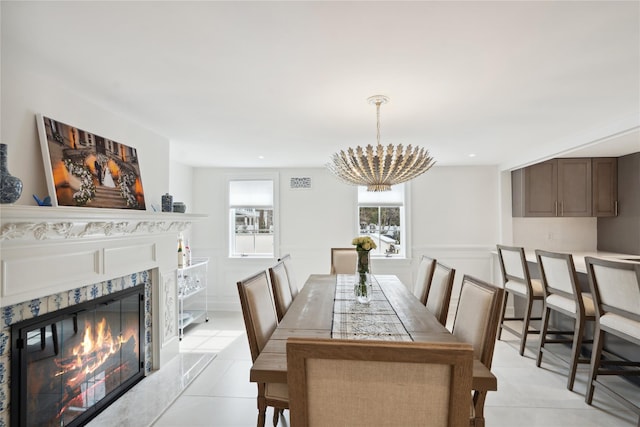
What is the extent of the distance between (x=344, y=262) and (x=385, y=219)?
1339 millimetres

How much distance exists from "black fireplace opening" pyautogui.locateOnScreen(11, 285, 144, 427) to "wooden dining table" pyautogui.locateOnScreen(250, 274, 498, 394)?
1.38m

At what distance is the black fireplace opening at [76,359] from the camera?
5.92ft

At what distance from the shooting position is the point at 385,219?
5266 mm

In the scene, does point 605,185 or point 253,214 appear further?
point 253,214

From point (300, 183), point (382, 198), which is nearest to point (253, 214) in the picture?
point (300, 183)

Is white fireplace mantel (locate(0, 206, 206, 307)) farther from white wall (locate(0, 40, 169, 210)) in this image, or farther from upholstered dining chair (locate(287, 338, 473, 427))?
upholstered dining chair (locate(287, 338, 473, 427))

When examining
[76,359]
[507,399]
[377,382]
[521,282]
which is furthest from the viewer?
[521,282]

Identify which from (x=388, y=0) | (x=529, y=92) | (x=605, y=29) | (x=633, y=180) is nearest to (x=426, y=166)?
(x=529, y=92)

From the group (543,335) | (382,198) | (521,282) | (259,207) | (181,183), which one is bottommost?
Result: (543,335)

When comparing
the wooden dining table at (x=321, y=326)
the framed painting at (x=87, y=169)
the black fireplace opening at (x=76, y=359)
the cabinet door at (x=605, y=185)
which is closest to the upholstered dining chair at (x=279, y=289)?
the wooden dining table at (x=321, y=326)

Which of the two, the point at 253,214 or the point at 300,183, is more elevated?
the point at 300,183

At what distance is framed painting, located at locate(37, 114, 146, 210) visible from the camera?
6.56 feet

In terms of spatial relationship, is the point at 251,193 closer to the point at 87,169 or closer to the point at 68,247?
the point at 87,169

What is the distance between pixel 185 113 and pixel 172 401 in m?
2.31
